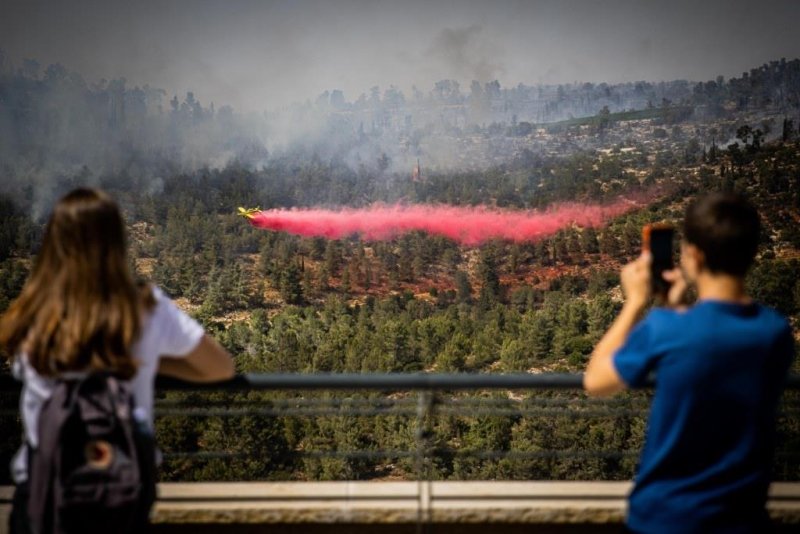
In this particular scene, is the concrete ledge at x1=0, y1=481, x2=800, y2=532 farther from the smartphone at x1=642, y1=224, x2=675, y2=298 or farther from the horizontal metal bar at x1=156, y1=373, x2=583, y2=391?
the smartphone at x1=642, y1=224, x2=675, y2=298

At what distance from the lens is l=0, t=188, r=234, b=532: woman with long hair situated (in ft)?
7.14

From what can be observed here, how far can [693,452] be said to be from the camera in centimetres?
225

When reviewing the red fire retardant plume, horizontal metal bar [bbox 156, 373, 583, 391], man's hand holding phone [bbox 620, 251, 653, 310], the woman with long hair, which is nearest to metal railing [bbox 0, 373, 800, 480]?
horizontal metal bar [bbox 156, 373, 583, 391]

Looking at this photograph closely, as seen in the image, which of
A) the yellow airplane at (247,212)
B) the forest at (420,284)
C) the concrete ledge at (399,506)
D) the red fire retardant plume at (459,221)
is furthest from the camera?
the red fire retardant plume at (459,221)

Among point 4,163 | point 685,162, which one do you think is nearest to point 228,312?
point 4,163

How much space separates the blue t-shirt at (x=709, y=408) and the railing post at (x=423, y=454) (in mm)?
1199

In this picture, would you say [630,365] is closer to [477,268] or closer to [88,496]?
[88,496]

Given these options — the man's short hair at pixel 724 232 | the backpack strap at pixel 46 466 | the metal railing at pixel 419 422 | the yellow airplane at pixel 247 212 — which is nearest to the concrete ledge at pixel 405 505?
the metal railing at pixel 419 422

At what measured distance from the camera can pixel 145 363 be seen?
90.3 inches

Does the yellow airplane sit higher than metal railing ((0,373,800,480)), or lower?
higher

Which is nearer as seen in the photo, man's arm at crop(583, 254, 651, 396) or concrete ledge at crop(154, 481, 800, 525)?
man's arm at crop(583, 254, 651, 396)

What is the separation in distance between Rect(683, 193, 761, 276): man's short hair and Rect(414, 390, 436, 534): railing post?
150 centimetres

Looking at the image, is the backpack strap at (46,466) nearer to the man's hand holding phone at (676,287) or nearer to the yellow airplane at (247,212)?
the man's hand holding phone at (676,287)

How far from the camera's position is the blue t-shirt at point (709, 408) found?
2.18 metres
